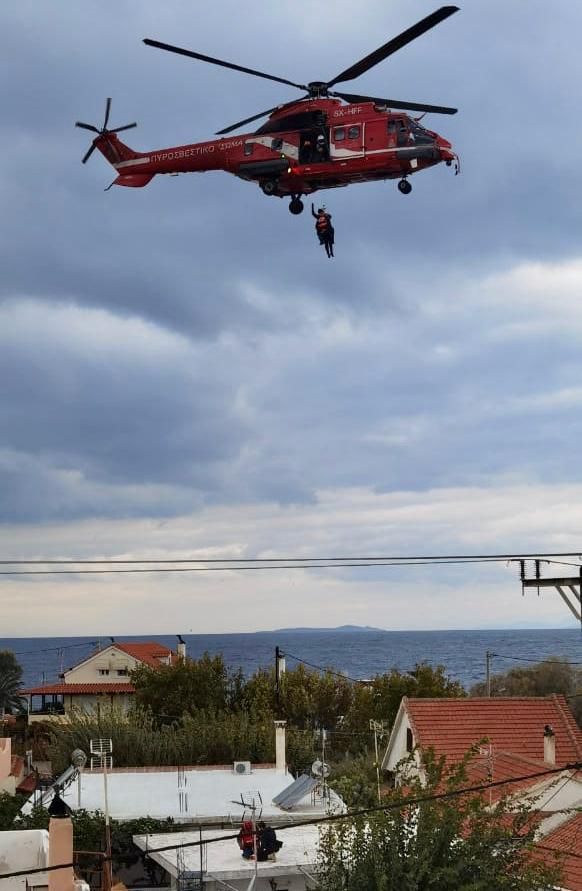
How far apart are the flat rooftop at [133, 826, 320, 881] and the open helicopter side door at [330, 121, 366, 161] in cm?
1734

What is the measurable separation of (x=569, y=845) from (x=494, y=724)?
47.9 feet

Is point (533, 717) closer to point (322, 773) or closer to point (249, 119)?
point (322, 773)

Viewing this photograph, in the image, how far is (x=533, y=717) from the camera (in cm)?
4025

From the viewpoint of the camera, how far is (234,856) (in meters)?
25.3

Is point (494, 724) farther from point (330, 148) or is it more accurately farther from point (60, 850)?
point (60, 850)

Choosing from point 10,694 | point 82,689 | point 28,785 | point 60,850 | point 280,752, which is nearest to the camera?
point 60,850

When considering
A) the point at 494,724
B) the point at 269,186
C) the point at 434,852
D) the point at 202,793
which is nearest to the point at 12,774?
the point at 202,793

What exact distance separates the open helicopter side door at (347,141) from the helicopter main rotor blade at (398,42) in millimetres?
1374

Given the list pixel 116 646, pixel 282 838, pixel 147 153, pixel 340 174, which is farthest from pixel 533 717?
pixel 116 646

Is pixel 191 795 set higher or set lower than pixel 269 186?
lower

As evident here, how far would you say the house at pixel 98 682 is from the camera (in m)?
76.9

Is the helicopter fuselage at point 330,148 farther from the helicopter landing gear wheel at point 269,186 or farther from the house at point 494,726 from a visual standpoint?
the house at point 494,726

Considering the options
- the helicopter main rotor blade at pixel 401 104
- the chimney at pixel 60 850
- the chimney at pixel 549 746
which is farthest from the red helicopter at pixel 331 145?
the chimney at pixel 60 850

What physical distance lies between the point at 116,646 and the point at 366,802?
73621 millimetres
